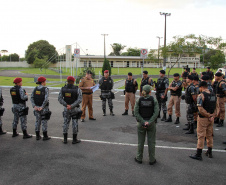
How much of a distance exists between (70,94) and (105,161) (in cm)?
211

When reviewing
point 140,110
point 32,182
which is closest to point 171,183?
point 140,110

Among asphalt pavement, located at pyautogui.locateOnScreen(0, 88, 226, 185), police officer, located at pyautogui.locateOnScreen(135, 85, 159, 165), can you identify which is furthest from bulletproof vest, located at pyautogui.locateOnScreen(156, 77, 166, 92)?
police officer, located at pyautogui.locateOnScreen(135, 85, 159, 165)

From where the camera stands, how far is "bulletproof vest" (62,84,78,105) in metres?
5.74

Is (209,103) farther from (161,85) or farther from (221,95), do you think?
(161,85)

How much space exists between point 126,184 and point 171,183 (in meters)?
0.83

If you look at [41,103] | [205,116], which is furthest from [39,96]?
[205,116]

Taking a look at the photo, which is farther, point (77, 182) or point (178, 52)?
point (178, 52)

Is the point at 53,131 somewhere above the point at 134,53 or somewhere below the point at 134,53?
below

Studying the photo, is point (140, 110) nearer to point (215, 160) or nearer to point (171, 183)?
point (171, 183)

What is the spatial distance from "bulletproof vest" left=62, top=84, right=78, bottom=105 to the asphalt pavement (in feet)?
4.07

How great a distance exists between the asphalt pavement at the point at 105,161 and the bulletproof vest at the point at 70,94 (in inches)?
48.9

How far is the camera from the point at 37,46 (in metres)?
87.9

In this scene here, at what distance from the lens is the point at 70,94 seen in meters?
5.73

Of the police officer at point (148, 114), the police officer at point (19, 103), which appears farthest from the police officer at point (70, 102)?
the police officer at point (148, 114)
